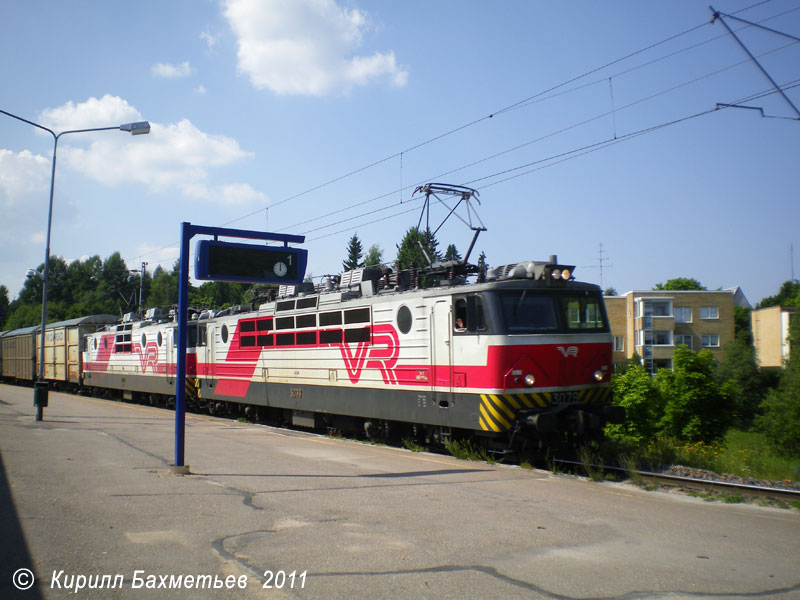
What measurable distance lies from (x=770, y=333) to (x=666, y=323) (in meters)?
14.6

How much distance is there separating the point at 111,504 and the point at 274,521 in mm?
1976

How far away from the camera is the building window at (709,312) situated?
201 feet

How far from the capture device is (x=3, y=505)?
700 cm

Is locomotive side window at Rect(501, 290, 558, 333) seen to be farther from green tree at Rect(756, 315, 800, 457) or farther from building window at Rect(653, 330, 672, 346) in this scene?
building window at Rect(653, 330, 672, 346)

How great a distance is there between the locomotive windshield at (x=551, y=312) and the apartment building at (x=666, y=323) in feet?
165

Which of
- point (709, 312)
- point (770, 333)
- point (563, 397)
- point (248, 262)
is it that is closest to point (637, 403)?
point (563, 397)

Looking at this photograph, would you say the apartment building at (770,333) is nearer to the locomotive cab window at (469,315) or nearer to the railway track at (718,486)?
the railway track at (718,486)

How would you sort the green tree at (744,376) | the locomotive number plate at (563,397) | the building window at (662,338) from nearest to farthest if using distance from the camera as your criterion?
1. the locomotive number plate at (563,397)
2. the green tree at (744,376)
3. the building window at (662,338)

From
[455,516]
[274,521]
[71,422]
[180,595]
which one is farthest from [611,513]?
[71,422]

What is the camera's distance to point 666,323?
196 ft

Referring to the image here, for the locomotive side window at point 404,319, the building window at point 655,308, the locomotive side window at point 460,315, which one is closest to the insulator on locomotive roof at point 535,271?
the locomotive side window at point 460,315

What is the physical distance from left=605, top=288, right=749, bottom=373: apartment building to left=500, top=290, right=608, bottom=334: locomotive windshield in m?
50.3

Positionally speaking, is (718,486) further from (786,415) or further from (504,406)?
(786,415)

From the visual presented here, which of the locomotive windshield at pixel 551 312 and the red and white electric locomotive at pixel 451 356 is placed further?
the locomotive windshield at pixel 551 312
